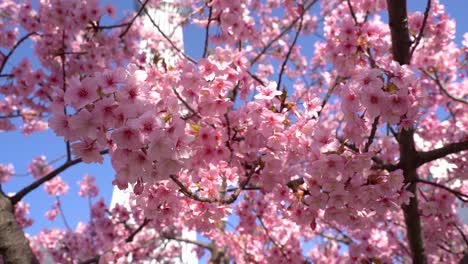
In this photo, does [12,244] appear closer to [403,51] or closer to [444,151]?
[444,151]

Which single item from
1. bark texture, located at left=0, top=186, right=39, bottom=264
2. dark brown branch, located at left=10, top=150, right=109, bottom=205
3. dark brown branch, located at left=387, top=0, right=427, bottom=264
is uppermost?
dark brown branch, located at left=387, top=0, right=427, bottom=264

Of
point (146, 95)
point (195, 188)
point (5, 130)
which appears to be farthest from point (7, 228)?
point (5, 130)

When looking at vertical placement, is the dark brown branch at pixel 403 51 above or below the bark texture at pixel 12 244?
above

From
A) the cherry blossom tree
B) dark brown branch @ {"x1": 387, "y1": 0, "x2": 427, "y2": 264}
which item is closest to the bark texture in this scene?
the cherry blossom tree

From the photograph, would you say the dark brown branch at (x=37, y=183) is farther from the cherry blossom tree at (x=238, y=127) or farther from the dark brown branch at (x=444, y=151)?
the dark brown branch at (x=444, y=151)

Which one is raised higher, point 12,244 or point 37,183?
point 37,183

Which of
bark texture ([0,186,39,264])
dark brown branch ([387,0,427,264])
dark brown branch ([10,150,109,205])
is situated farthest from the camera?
dark brown branch ([10,150,109,205])

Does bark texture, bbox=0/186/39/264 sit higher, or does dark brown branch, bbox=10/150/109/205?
dark brown branch, bbox=10/150/109/205

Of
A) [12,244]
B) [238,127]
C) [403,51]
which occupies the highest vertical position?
[403,51]

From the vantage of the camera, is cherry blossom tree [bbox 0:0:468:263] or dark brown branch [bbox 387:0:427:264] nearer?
cherry blossom tree [bbox 0:0:468:263]

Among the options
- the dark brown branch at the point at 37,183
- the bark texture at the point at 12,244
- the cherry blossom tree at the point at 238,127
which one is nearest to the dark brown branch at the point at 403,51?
the cherry blossom tree at the point at 238,127

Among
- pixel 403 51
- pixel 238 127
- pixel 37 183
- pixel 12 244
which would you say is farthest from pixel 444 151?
pixel 37 183

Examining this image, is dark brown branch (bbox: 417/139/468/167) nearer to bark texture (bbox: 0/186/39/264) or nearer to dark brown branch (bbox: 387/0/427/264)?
dark brown branch (bbox: 387/0/427/264)

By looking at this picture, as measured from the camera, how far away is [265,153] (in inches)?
95.2
